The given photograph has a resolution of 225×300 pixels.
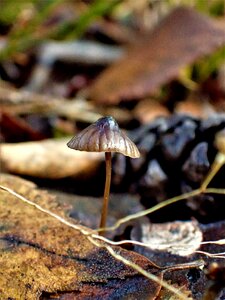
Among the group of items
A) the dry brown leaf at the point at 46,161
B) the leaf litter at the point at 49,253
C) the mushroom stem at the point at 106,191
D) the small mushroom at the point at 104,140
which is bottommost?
the dry brown leaf at the point at 46,161

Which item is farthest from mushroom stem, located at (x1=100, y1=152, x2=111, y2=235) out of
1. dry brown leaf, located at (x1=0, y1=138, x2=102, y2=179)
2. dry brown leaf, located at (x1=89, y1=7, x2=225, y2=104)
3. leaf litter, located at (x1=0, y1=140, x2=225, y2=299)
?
dry brown leaf, located at (x1=89, y1=7, x2=225, y2=104)

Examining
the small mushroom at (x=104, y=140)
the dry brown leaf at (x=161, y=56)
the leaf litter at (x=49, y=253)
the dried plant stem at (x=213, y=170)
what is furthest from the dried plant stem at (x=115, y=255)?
the dry brown leaf at (x=161, y=56)

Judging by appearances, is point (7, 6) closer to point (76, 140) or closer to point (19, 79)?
point (19, 79)

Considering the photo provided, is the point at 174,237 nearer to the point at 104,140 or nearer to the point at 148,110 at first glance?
the point at 104,140

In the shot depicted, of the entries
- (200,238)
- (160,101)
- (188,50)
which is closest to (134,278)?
(200,238)

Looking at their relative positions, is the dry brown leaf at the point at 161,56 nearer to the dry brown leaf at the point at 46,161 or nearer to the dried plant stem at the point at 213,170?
the dry brown leaf at the point at 46,161

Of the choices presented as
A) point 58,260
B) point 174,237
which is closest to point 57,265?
point 58,260

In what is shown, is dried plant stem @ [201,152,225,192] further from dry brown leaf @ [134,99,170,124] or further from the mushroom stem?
dry brown leaf @ [134,99,170,124]
